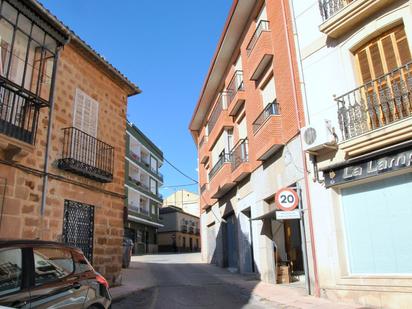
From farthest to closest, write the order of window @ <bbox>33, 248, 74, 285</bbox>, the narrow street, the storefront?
the narrow street < the storefront < window @ <bbox>33, 248, 74, 285</bbox>

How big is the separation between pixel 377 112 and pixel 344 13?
8.63 ft

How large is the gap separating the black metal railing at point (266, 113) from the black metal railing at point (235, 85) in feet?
9.87

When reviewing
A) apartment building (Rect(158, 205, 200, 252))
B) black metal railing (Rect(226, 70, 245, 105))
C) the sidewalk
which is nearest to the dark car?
the sidewalk

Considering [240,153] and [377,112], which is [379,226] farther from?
[240,153]

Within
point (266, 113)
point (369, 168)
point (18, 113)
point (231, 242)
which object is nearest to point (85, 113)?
point (18, 113)

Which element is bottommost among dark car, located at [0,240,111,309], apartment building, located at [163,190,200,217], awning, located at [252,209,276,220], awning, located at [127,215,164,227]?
dark car, located at [0,240,111,309]

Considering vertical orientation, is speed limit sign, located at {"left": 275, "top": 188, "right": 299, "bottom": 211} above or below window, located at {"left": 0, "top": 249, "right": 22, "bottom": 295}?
above

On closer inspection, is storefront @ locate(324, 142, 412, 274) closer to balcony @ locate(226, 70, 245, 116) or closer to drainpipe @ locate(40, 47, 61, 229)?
drainpipe @ locate(40, 47, 61, 229)

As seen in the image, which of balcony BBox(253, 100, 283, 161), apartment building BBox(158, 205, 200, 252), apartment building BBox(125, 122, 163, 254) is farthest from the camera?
apartment building BBox(158, 205, 200, 252)

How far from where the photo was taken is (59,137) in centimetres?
1061

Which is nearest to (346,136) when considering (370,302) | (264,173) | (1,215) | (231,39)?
(370,302)

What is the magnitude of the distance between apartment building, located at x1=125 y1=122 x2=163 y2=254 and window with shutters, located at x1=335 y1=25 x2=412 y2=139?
105ft

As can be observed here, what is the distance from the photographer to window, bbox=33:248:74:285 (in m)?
4.93

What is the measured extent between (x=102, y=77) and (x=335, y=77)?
7.28 metres
